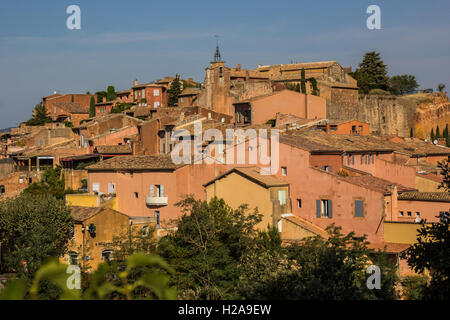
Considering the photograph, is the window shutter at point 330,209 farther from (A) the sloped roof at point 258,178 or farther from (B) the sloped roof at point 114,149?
(B) the sloped roof at point 114,149

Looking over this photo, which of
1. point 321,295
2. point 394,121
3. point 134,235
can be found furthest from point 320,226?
point 394,121

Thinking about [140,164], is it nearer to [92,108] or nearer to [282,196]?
[282,196]

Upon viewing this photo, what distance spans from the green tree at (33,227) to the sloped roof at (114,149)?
10.9m

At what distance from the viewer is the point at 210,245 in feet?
67.0

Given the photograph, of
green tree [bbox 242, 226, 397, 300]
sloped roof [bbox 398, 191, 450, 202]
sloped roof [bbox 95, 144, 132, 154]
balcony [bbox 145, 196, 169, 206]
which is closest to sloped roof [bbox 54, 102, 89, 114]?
sloped roof [bbox 95, 144, 132, 154]

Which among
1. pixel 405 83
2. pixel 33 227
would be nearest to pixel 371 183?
pixel 33 227

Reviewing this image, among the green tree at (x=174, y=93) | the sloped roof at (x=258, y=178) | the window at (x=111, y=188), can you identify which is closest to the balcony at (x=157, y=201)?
the window at (x=111, y=188)

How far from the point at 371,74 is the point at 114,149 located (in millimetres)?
34422

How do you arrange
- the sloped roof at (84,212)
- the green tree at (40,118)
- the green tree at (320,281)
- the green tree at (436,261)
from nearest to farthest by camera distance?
the green tree at (436,261) < the green tree at (320,281) < the sloped roof at (84,212) < the green tree at (40,118)

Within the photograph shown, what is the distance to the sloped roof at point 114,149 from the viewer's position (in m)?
36.9

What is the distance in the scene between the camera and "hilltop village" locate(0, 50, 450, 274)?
22.5m

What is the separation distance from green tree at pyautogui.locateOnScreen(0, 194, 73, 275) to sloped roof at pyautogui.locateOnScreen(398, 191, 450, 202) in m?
14.6

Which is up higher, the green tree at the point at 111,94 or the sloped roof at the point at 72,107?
the green tree at the point at 111,94

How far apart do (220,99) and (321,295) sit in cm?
3883
